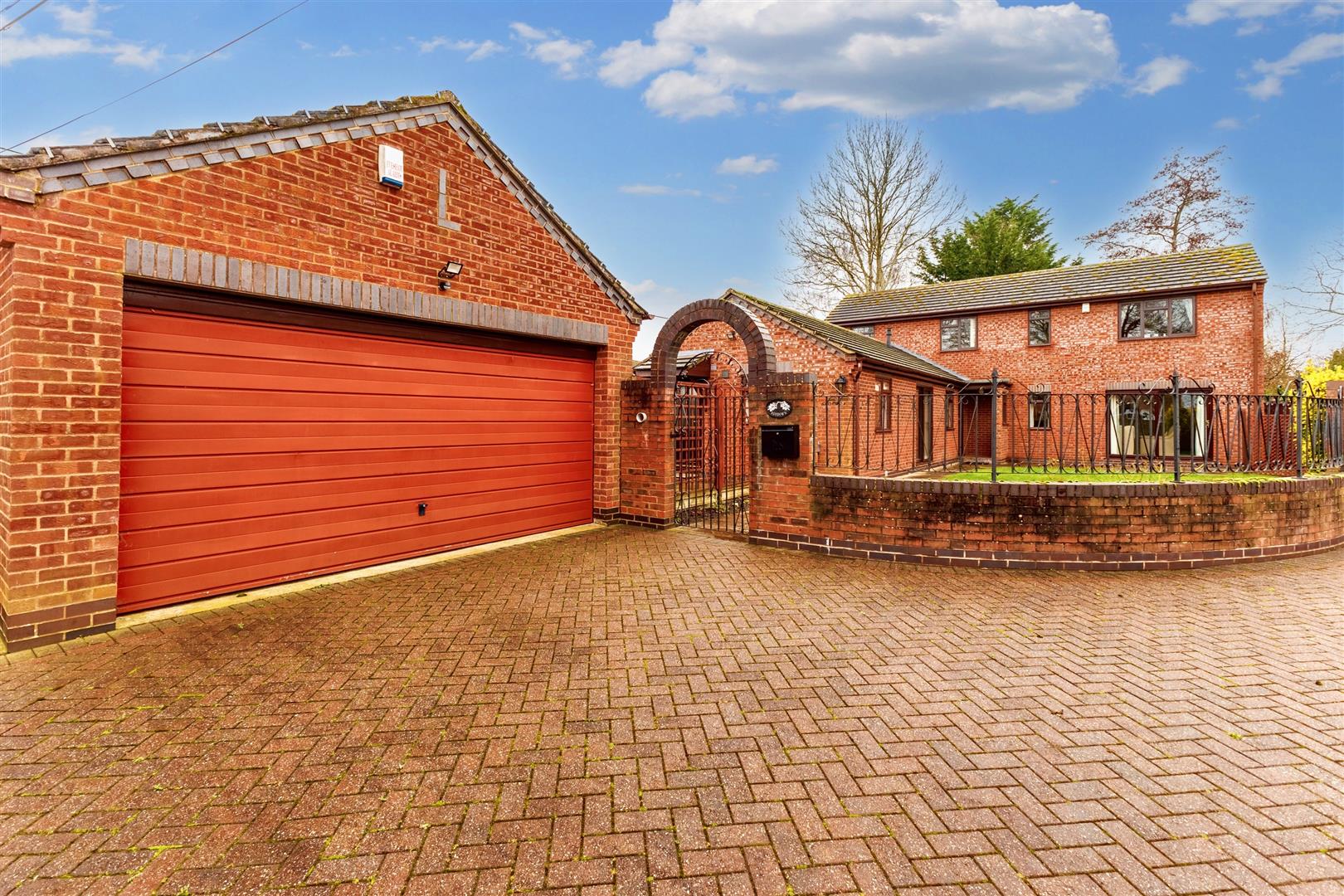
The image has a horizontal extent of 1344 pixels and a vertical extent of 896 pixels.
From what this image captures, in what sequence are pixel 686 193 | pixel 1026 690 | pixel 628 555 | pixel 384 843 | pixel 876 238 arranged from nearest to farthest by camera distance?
pixel 384 843, pixel 1026 690, pixel 628 555, pixel 686 193, pixel 876 238

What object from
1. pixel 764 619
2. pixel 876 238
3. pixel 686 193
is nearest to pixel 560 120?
pixel 686 193

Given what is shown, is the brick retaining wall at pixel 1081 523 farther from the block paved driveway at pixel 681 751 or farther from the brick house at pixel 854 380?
the brick house at pixel 854 380

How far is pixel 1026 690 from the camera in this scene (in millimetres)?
3414

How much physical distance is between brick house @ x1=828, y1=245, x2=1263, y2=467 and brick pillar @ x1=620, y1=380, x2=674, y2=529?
33.5 feet

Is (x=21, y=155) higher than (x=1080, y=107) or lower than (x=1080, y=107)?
lower

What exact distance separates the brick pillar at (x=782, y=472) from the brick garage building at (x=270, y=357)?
108 inches

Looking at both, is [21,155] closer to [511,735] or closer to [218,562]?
[218,562]

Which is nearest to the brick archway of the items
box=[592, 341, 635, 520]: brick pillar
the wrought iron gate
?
the wrought iron gate

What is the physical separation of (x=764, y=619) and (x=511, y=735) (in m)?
2.38

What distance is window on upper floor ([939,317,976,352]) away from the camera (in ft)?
63.7

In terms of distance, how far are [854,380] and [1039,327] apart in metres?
9.83

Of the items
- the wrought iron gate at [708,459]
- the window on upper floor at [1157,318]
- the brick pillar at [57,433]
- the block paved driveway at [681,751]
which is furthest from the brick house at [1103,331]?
the brick pillar at [57,433]

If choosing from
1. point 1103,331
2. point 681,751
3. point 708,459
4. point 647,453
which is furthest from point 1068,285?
point 681,751

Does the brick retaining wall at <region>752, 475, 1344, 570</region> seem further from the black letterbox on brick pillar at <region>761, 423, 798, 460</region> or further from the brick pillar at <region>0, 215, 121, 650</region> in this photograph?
the brick pillar at <region>0, 215, 121, 650</region>
